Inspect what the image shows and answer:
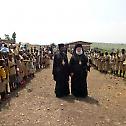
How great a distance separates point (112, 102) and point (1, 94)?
401 centimetres

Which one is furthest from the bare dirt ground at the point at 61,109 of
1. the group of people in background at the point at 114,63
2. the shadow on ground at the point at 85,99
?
the group of people in background at the point at 114,63

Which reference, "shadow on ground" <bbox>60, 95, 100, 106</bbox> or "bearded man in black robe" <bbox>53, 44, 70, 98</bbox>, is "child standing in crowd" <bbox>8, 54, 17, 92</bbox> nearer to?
"bearded man in black robe" <bbox>53, 44, 70, 98</bbox>

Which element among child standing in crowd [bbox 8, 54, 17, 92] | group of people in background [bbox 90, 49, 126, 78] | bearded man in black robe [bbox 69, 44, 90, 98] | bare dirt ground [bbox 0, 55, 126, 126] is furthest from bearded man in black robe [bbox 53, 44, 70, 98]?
group of people in background [bbox 90, 49, 126, 78]

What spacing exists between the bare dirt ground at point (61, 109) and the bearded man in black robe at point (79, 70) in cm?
38

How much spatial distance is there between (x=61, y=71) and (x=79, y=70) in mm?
692

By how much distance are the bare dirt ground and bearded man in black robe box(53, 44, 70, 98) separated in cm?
36

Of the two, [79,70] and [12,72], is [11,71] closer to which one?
[12,72]

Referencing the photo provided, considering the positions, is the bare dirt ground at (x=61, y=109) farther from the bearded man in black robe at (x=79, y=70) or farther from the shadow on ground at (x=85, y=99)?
the bearded man in black robe at (x=79, y=70)

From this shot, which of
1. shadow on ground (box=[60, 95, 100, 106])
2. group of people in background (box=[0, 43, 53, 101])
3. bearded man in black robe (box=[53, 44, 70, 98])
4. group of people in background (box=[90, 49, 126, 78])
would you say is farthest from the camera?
group of people in background (box=[90, 49, 126, 78])

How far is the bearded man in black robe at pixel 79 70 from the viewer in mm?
14078

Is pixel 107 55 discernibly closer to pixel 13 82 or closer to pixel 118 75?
pixel 118 75

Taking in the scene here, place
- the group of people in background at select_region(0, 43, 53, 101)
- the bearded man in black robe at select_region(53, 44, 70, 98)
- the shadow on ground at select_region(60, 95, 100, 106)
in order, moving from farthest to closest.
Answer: the bearded man in black robe at select_region(53, 44, 70, 98)
the shadow on ground at select_region(60, 95, 100, 106)
the group of people in background at select_region(0, 43, 53, 101)

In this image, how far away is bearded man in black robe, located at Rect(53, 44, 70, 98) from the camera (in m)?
14.1

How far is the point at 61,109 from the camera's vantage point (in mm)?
11758
